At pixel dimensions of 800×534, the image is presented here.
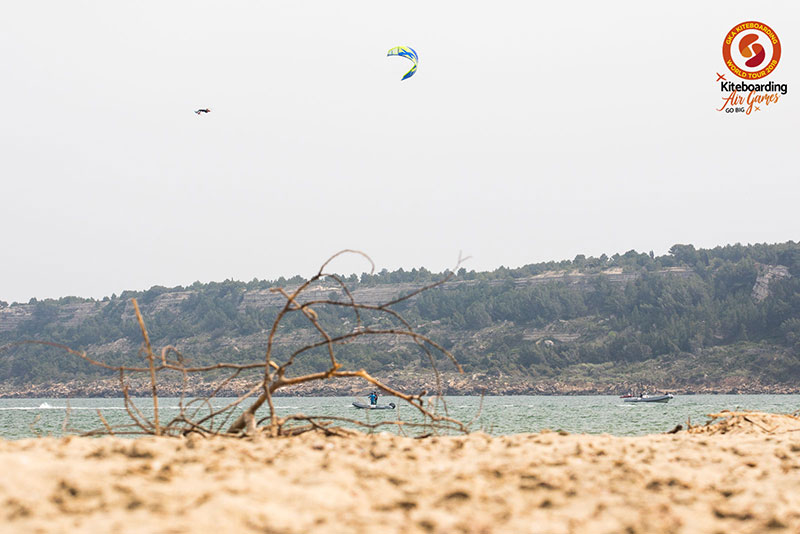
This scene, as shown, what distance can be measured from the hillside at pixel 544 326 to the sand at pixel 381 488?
103 metres

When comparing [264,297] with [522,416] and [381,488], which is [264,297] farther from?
[381,488]

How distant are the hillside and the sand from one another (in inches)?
4037

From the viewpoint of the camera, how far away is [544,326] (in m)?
129

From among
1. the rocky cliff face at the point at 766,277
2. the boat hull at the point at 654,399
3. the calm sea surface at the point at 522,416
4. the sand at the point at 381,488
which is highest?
the rocky cliff face at the point at 766,277

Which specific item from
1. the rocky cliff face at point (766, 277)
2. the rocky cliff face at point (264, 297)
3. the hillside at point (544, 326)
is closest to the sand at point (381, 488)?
the hillside at point (544, 326)

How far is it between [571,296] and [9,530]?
133 m

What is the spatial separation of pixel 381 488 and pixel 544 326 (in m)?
127

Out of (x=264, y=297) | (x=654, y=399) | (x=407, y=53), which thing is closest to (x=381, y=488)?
(x=407, y=53)

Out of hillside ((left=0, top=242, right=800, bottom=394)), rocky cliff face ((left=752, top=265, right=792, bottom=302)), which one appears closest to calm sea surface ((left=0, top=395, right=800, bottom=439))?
hillside ((left=0, top=242, right=800, bottom=394))

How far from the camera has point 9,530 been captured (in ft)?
10.1

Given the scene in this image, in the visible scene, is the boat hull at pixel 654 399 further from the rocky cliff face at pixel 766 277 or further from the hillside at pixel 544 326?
the rocky cliff face at pixel 766 277

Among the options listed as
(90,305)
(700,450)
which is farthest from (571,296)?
(700,450)

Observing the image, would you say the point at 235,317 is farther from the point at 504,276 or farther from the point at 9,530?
the point at 9,530

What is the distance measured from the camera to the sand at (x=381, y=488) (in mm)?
3424
